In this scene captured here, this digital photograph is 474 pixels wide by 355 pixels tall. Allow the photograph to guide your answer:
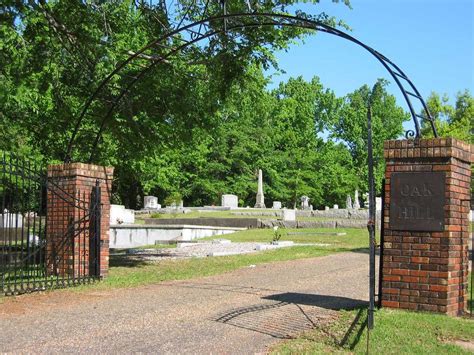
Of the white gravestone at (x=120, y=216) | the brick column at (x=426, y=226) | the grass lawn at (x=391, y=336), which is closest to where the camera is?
the grass lawn at (x=391, y=336)

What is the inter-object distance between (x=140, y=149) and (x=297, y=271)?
17.1 ft

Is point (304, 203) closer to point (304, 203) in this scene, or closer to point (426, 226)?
point (304, 203)

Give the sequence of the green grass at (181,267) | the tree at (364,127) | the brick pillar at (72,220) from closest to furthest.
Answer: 1. the brick pillar at (72,220)
2. the green grass at (181,267)
3. the tree at (364,127)

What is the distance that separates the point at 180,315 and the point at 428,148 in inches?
147

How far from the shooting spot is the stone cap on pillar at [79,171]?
10266 millimetres

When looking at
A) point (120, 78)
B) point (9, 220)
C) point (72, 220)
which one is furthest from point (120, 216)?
point (9, 220)

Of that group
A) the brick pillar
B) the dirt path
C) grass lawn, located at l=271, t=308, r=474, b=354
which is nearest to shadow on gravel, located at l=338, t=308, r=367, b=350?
grass lawn, located at l=271, t=308, r=474, b=354

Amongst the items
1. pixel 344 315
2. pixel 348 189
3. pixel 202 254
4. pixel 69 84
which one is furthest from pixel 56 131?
pixel 348 189

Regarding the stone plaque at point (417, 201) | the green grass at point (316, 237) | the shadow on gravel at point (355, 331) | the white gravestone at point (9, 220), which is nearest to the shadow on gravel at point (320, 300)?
the shadow on gravel at point (355, 331)

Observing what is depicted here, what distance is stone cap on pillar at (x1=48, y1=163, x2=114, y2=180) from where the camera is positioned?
10266 mm

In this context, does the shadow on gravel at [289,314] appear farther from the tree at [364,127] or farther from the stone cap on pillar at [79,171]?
the tree at [364,127]

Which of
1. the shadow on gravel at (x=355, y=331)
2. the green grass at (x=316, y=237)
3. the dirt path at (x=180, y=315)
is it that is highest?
the shadow on gravel at (x=355, y=331)

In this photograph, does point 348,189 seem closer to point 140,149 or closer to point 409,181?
point 140,149

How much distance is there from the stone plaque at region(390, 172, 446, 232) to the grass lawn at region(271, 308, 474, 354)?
105 cm
